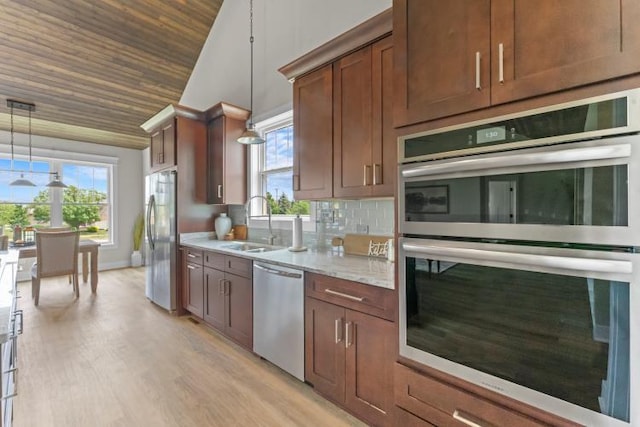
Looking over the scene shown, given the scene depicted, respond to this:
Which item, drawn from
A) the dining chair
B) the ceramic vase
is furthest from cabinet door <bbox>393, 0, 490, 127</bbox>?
the dining chair

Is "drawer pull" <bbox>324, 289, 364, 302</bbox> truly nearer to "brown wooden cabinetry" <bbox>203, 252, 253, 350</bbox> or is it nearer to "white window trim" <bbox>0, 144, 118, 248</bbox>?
A: "brown wooden cabinetry" <bbox>203, 252, 253, 350</bbox>

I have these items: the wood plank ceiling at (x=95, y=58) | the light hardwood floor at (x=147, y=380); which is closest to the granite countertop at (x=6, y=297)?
the light hardwood floor at (x=147, y=380)

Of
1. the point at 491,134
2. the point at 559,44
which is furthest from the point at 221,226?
the point at 559,44

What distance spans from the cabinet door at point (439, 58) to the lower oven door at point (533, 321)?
1.98 ft

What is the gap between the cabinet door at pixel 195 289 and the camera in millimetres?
3389

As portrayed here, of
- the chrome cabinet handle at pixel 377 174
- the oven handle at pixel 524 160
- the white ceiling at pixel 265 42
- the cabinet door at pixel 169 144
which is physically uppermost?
the white ceiling at pixel 265 42

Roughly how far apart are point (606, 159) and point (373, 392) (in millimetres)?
1568

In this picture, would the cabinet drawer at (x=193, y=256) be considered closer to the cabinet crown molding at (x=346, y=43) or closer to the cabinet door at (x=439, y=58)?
the cabinet crown molding at (x=346, y=43)

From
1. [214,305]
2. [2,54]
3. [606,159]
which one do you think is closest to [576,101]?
[606,159]

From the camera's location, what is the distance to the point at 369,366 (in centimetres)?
172

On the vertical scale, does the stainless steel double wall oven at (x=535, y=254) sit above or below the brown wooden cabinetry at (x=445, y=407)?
above

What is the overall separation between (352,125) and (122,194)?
6.66 m

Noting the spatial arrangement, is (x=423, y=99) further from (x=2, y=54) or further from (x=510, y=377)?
(x=2, y=54)

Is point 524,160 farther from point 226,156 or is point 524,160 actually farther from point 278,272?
point 226,156
